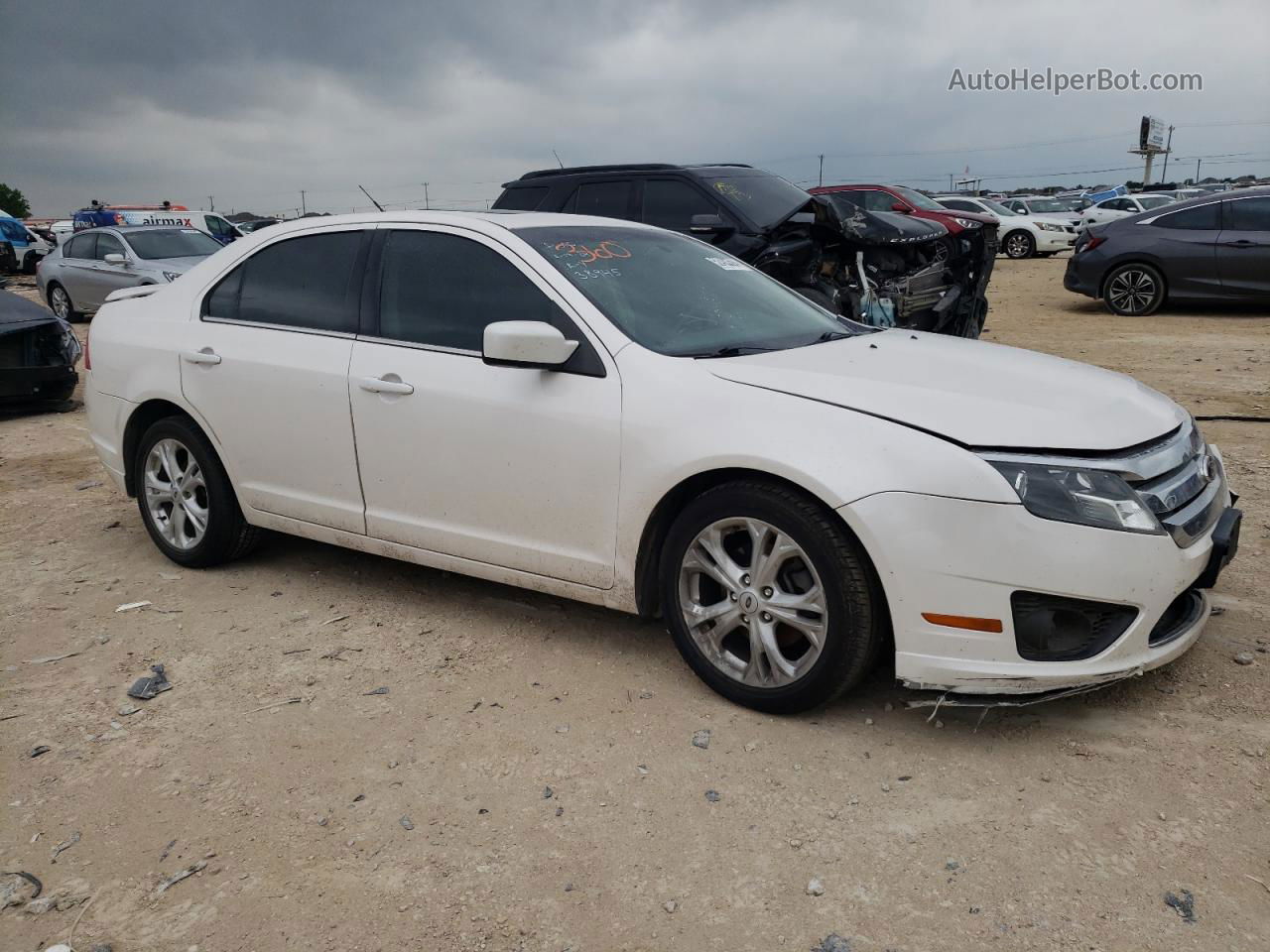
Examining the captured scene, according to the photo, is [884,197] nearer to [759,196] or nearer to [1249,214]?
[1249,214]

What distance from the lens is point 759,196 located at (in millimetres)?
7863

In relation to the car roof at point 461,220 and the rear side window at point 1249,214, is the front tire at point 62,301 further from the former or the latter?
the rear side window at point 1249,214

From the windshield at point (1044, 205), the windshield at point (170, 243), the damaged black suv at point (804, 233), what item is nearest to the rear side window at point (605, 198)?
the damaged black suv at point (804, 233)

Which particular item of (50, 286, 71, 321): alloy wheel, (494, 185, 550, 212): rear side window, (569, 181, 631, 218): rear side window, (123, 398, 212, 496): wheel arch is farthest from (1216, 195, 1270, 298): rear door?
(50, 286, 71, 321): alloy wheel

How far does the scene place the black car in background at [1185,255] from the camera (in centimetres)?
1207

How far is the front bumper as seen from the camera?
2881 millimetres

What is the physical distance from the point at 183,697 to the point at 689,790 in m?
1.90

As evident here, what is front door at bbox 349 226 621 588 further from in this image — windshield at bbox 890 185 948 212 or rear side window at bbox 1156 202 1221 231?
windshield at bbox 890 185 948 212

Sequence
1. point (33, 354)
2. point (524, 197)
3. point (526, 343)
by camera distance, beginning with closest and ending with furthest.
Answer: point (526, 343)
point (524, 197)
point (33, 354)

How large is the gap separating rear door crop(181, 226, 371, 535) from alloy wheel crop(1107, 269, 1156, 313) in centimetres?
1119

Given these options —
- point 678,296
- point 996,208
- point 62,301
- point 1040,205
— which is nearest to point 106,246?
point 62,301

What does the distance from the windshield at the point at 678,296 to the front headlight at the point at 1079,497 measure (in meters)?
1.13

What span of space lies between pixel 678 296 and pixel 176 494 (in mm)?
2607

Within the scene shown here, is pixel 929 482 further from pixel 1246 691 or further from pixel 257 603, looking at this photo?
pixel 257 603
